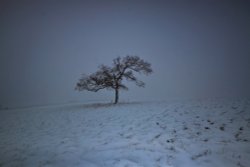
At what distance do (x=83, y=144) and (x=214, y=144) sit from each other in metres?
4.90

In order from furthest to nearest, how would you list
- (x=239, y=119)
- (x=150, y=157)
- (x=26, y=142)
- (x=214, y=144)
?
(x=239, y=119) < (x=26, y=142) < (x=214, y=144) < (x=150, y=157)

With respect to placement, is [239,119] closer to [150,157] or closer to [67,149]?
[150,157]

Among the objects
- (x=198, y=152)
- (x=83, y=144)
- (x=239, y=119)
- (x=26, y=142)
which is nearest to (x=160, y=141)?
(x=198, y=152)

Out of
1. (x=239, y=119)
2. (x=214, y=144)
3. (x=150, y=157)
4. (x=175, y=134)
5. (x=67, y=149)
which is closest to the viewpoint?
(x=150, y=157)

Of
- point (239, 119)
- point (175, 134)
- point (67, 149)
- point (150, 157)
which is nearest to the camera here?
point (150, 157)

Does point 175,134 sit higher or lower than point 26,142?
higher

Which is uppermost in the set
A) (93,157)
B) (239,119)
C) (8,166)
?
(239,119)

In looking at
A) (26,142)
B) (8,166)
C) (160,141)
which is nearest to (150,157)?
(160,141)

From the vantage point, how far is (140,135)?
7656 mm

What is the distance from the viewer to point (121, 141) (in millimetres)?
7078

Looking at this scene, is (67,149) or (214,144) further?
(67,149)

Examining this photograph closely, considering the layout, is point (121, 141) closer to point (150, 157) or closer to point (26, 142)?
point (150, 157)

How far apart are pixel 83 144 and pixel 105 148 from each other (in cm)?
117

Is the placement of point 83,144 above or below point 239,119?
below
